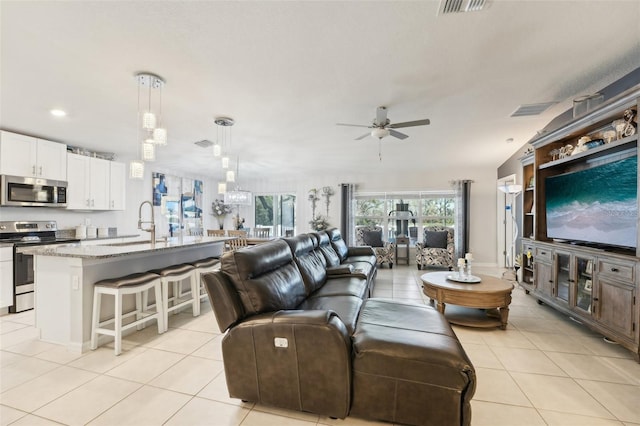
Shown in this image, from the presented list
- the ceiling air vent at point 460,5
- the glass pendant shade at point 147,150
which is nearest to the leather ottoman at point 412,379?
the ceiling air vent at point 460,5

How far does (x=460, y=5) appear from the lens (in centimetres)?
175

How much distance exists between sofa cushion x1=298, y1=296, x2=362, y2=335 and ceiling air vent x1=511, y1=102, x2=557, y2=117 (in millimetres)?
3131

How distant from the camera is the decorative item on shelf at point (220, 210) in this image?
27.4 ft

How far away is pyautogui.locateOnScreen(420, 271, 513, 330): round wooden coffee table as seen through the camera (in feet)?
9.84

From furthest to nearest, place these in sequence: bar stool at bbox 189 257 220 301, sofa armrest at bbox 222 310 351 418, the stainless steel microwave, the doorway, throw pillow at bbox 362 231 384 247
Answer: throw pillow at bbox 362 231 384 247, the doorway, the stainless steel microwave, bar stool at bbox 189 257 220 301, sofa armrest at bbox 222 310 351 418

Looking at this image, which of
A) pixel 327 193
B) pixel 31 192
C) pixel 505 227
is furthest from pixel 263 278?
pixel 505 227

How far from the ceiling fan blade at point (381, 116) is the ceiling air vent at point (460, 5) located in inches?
57.6

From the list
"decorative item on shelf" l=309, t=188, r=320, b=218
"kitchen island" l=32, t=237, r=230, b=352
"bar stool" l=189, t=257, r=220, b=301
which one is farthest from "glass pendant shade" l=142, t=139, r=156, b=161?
"decorative item on shelf" l=309, t=188, r=320, b=218

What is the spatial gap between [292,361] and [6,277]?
4.12 meters

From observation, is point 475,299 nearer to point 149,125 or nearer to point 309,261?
point 309,261

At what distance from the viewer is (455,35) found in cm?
209

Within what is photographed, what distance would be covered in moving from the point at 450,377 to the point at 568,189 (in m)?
Answer: 3.20

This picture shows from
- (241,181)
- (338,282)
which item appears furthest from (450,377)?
(241,181)

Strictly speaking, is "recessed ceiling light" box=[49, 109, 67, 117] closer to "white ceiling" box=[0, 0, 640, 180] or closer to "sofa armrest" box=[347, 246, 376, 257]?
"white ceiling" box=[0, 0, 640, 180]
